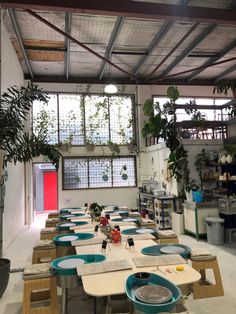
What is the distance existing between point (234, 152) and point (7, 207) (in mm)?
5218

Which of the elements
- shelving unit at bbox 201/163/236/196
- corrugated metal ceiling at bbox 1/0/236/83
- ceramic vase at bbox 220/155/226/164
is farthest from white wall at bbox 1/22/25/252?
ceramic vase at bbox 220/155/226/164

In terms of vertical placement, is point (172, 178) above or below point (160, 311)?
above

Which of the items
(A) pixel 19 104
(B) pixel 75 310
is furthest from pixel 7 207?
(B) pixel 75 310

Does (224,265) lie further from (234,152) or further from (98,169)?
(98,169)

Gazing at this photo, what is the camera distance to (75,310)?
3086 mm

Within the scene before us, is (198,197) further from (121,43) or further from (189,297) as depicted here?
(121,43)

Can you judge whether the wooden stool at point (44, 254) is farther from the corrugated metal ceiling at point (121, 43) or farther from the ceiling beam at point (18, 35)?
the ceiling beam at point (18, 35)

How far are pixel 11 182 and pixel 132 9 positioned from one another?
449 centimetres

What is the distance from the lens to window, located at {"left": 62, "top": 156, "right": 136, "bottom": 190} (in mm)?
8891

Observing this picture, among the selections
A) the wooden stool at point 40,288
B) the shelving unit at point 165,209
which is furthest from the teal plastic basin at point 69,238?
the shelving unit at point 165,209

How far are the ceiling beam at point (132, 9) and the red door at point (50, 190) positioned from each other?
9.08m

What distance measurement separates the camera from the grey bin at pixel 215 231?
17.9ft

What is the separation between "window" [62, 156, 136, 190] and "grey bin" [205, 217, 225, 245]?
393 cm

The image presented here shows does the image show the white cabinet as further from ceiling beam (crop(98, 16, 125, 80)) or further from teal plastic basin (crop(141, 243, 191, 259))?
ceiling beam (crop(98, 16, 125, 80))
